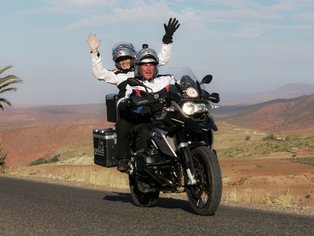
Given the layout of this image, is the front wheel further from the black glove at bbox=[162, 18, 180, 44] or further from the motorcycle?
the black glove at bbox=[162, 18, 180, 44]

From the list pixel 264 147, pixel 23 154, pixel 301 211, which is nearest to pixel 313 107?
pixel 23 154

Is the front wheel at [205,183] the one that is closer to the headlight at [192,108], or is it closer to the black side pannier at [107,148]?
the headlight at [192,108]

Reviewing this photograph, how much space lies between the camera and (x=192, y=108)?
6383 millimetres

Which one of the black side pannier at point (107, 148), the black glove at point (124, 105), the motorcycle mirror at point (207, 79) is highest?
the motorcycle mirror at point (207, 79)

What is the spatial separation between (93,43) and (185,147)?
9.28ft

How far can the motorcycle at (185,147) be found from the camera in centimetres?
629

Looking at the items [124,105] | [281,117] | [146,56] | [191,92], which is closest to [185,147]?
[191,92]

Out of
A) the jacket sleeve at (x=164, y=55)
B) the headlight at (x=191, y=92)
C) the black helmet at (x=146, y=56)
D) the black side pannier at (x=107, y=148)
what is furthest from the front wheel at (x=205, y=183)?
the jacket sleeve at (x=164, y=55)

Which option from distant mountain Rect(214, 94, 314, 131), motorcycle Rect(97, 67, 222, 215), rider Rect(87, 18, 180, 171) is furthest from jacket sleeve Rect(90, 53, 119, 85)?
distant mountain Rect(214, 94, 314, 131)

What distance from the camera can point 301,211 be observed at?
331 inches

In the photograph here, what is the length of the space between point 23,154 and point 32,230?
213 ft

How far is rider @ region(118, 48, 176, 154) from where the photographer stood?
24.2 feet

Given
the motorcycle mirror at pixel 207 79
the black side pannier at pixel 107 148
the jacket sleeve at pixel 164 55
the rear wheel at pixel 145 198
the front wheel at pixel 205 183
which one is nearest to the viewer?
the front wheel at pixel 205 183

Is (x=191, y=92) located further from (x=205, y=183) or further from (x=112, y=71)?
(x=112, y=71)
